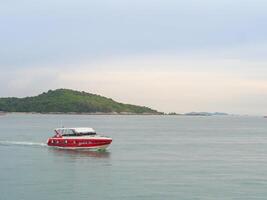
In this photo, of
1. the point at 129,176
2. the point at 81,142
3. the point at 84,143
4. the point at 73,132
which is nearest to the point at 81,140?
the point at 81,142

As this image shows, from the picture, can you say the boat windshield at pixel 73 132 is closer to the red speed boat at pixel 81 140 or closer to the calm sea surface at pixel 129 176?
the red speed boat at pixel 81 140

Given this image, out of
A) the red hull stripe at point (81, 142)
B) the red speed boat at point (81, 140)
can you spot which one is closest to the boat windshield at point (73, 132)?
the red speed boat at point (81, 140)

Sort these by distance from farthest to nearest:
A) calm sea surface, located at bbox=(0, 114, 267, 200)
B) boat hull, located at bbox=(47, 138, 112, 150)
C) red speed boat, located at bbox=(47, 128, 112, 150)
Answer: red speed boat, located at bbox=(47, 128, 112, 150), boat hull, located at bbox=(47, 138, 112, 150), calm sea surface, located at bbox=(0, 114, 267, 200)

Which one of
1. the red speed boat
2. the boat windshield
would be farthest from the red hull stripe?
the boat windshield

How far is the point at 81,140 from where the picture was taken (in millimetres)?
82562

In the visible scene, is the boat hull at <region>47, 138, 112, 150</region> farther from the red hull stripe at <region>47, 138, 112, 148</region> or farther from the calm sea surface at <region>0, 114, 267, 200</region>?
the calm sea surface at <region>0, 114, 267, 200</region>

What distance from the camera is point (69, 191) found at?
47.1 metres

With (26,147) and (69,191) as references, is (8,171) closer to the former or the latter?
(69,191)

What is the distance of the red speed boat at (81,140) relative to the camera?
8188 centimetres

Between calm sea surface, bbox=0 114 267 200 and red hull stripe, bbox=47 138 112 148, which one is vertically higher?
red hull stripe, bbox=47 138 112 148

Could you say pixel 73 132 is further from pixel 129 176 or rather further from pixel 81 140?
pixel 129 176

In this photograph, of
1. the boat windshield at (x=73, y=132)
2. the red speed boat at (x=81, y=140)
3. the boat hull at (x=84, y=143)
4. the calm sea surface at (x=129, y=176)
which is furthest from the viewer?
the boat windshield at (x=73, y=132)

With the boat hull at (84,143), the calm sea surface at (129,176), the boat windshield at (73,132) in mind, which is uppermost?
the boat windshield at (73,132)

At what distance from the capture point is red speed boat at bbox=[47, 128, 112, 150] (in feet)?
269
